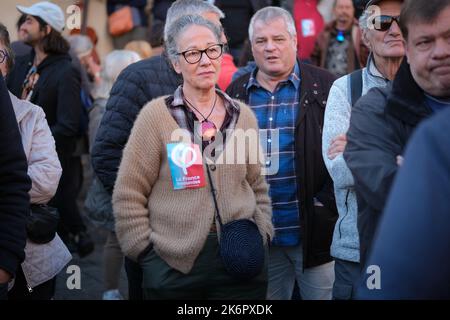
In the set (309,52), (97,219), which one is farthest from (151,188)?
(309,52)

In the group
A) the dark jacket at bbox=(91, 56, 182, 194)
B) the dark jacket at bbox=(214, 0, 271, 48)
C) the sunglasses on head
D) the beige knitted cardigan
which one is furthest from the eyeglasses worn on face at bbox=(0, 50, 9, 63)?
the dark jacket at bbox=(214, 0, 271, 48)

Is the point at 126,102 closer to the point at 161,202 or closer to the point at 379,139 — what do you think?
the point at 161,202

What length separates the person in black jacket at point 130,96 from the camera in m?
3.65

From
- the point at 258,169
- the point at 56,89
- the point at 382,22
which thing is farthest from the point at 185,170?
the point at 56,89

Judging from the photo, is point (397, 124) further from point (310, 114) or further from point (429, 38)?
point (310, 114)

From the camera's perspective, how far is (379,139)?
7.68 ft

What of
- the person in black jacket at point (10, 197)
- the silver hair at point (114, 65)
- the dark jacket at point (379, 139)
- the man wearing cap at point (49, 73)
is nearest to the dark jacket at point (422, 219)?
the dark jacket at point (379, 139)

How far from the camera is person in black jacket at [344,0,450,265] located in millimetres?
2256

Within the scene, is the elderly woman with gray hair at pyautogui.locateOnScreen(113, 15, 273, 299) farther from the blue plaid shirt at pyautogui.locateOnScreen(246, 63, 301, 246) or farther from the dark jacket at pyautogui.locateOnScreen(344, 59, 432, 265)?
the dark jacket at pyautogui.locateOnScreen(344, 59, 432, 265)

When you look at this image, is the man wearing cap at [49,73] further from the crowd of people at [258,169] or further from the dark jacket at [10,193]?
the dark jacket at [10,193]

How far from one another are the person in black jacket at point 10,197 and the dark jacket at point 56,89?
2.28m

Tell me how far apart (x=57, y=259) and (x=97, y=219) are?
105 cm

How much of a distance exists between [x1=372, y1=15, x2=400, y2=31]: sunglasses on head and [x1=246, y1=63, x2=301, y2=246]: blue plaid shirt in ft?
2.33

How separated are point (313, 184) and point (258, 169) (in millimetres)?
613
